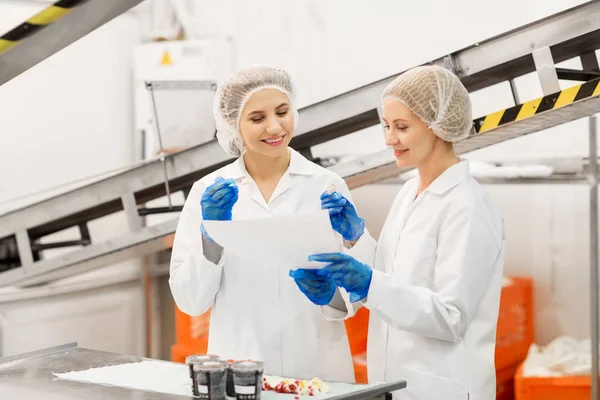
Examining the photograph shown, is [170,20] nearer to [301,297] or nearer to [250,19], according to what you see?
[250,19]

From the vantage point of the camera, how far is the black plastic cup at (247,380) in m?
1.58

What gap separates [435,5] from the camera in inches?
174

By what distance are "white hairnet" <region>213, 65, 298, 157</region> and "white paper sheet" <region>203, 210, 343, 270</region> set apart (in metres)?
0.49

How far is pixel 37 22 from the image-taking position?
109 cm

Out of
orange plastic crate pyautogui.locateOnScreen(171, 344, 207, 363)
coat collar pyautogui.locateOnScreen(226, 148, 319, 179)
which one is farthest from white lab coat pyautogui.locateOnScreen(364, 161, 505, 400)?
orange plastic crate pyautogui.locateOnScreen(171, 344, 207, 363)

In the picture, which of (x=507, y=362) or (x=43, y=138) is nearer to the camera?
(x=507, y=362)

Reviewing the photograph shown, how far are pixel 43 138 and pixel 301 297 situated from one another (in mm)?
3122

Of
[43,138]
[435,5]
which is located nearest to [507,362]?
[435,5]

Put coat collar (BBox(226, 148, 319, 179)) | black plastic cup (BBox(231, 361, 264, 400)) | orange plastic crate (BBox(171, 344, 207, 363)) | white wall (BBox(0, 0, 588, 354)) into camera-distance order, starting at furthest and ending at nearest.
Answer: orange plastic crate (BBox(171, 344, 207, 363)) < white wall (BBox(0, 0, 588, 354)) < coat collar (BBox(226, 148, 319, 179)) < black plastic cup (BBox(231, 361, 264, 400))

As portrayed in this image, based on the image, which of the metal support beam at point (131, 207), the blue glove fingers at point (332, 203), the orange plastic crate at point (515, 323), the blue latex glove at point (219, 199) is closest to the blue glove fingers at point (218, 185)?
the blue latex glove at point (219, 199)

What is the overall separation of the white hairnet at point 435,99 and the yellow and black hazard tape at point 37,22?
116 cm

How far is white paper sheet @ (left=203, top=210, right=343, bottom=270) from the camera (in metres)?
1.85

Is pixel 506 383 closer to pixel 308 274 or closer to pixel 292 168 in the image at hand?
pixel 292 168

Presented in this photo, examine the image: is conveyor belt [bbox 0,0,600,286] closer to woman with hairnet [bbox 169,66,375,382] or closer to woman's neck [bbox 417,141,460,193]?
woman's neck [bbox 417,141,460,193]
